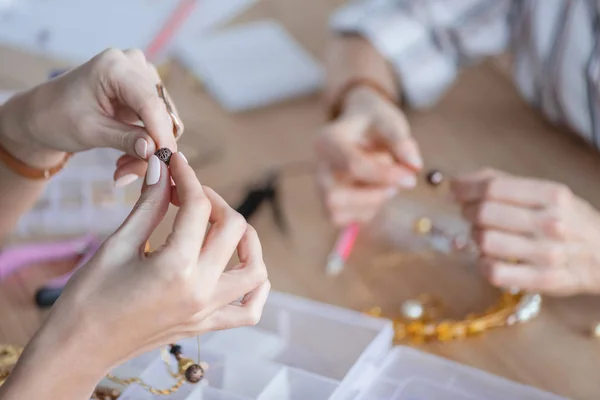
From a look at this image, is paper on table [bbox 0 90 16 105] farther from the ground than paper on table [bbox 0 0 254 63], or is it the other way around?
paper on table [bbox 0 90 16 105]

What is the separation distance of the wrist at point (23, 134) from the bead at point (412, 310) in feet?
1.29

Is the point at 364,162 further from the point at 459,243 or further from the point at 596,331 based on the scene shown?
the point at 596,331

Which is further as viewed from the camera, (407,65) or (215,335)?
(407,65)

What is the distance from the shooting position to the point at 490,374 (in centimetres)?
69

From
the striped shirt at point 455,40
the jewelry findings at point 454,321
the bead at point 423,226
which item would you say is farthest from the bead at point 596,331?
the striped shirt at point 455,40

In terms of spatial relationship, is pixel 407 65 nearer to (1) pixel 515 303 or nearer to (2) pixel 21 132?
(1) pixel 515 303

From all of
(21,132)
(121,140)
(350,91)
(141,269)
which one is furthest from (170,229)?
(350,91)

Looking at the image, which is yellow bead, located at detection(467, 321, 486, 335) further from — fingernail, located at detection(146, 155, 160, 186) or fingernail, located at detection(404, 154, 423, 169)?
fingernail, located at detection(146, 155, 160, 186)

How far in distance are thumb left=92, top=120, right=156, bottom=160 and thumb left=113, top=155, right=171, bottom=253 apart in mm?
36

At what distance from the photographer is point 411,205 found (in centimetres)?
94

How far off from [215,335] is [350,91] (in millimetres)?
480

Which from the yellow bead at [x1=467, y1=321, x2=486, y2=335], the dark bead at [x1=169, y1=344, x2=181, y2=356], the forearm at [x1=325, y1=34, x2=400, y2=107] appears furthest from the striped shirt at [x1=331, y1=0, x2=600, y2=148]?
the dark bead at [x1=169, y1=344, x2=181, y2=356]

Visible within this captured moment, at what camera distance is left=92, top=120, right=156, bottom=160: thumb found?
598 millimetres

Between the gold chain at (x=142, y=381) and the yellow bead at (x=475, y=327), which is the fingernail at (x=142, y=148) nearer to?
the gold chain at (x=142, y=381)
